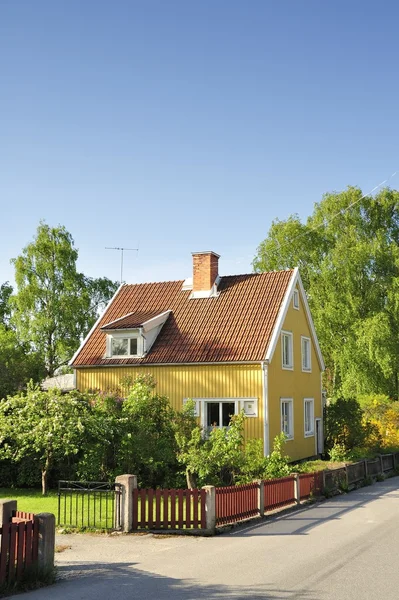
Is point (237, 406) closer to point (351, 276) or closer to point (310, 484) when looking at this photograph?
point (310, 484)

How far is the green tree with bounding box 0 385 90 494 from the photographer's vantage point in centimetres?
2089

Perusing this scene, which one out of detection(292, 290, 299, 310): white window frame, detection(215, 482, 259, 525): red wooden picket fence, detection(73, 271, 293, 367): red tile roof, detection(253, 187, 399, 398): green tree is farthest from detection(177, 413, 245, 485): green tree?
detection(253, 187, 399, 398): green tree

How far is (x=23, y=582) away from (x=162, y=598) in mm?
2525

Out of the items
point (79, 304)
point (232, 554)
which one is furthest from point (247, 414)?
point (79, 304)

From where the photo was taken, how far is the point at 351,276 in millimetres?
44312

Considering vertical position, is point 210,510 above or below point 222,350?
below

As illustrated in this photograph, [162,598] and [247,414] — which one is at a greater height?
[247,414]

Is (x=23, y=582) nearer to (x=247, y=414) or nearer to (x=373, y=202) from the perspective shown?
(x=247, y=414)

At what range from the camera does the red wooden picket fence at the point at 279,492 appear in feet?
59.2

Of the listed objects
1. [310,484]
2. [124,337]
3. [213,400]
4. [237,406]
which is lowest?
[310,484]

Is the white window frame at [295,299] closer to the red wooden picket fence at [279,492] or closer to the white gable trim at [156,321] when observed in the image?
the white gable trim at [156,321]

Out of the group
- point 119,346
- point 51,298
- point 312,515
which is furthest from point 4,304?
point 312,515

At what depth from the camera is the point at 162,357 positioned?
92.1 feet

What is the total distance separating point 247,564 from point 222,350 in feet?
49.4
